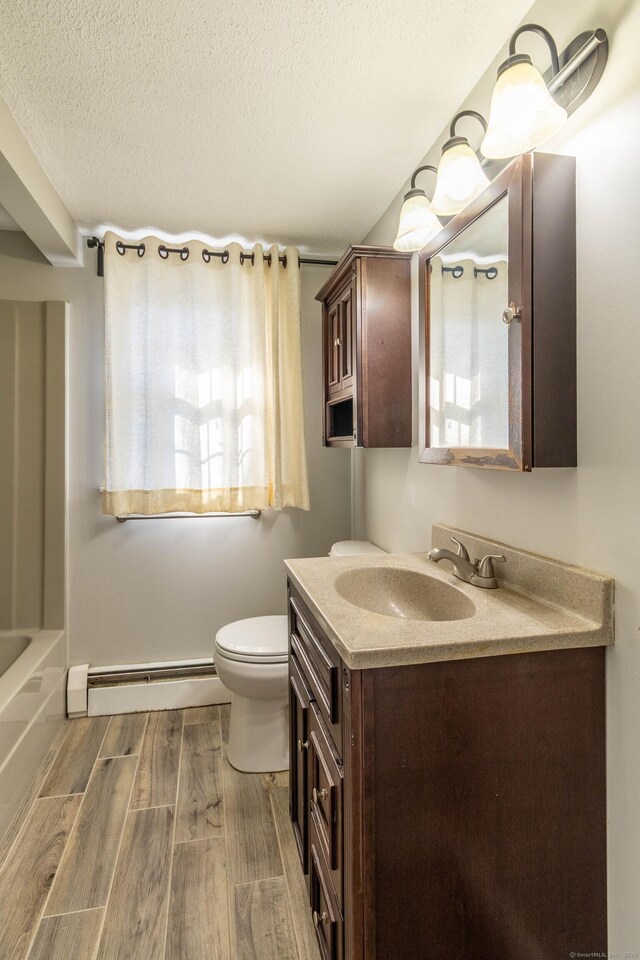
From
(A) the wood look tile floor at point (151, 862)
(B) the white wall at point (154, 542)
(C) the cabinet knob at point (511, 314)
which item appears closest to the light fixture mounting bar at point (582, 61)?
(C) the cabinet knob at point (511, 314)

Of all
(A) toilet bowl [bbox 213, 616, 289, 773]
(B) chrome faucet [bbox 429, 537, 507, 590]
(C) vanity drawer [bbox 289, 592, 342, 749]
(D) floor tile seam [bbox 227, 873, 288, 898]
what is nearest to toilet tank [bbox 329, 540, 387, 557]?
(A) toilet bowl [bbox 213, 616, 289, 773]

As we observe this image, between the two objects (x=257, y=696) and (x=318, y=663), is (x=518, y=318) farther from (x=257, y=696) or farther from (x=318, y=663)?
(x=257, y=696)

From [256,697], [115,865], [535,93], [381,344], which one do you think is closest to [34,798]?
[115,865]

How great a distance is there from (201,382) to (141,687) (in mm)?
1532

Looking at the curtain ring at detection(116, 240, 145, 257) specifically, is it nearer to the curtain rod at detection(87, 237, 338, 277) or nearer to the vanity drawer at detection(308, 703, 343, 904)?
the curtain rod at detection(87, 237, 338, 277)

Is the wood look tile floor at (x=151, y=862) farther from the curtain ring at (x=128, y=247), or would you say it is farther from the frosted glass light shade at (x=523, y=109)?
the curtain ring at (x=128, y=247)

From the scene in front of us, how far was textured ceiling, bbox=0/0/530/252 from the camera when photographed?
123 cm

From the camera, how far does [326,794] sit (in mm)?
1105

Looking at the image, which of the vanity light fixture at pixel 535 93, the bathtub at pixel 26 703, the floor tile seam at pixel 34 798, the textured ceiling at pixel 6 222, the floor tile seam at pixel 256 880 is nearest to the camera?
the vanity light fixture at pixel 535 93

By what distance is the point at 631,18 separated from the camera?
0.94 metres

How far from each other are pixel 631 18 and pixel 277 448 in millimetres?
1904

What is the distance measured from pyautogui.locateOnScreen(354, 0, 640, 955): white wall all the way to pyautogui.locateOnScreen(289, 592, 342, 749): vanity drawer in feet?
1.72

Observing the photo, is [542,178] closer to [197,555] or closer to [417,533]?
[417,533]

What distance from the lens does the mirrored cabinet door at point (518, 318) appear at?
107 centimetres
